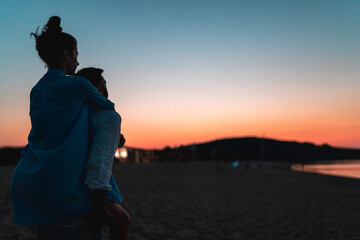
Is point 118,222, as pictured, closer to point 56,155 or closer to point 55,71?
point 56,155

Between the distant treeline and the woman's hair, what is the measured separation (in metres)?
28.1

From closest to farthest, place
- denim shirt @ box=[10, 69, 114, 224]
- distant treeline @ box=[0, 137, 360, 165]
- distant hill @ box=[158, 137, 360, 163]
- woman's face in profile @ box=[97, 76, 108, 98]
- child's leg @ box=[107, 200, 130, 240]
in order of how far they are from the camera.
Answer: denim shirt @ box=[10, 69, 114, 224] → child's leg @ box=[107, 200, 130, 240] → woman's face in profile @ box=[97, 76, 108, 98] → distant treeline @ box=[0, 137, 360, 165] → distant hill @ box=[158, 137, 360, 163]

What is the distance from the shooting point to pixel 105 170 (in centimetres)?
119

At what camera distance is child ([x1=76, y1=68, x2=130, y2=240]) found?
116 centimetres

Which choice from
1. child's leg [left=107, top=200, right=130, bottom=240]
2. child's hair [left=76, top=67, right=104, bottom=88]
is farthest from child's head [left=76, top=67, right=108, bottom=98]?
child's leg [left=107, top=200, right=130, bottom=240]

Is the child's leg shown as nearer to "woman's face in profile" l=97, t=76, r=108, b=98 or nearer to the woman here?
the woman

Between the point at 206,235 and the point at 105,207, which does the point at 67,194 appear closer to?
the point at 105,207

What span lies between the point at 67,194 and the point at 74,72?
2.27 feet

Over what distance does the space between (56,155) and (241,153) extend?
11280 cm

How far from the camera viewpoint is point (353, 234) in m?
5.46

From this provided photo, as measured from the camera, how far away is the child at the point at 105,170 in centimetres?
116

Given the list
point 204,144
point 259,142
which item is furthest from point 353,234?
point 259,142

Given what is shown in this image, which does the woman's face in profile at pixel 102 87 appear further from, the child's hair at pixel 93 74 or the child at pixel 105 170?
the child at pixel 105 170

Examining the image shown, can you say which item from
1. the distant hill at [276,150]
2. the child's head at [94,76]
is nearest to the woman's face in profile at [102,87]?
the child's head at [94,76]
